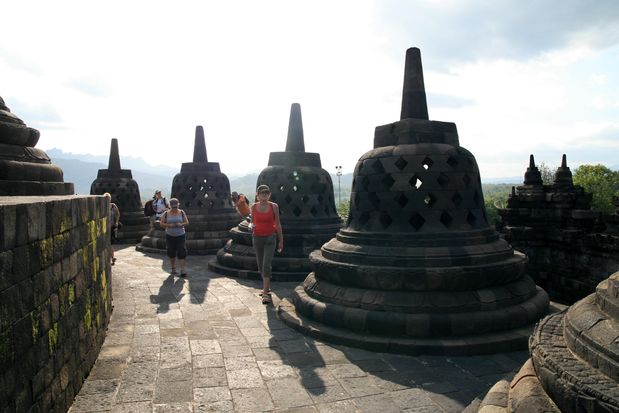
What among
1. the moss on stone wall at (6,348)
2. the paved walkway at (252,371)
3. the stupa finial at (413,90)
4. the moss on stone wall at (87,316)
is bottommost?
the paved walkway at (252,371)

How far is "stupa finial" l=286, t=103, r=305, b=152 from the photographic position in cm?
1068

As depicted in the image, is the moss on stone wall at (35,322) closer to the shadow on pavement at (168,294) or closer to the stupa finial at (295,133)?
the shadow on pavement at (168,294)

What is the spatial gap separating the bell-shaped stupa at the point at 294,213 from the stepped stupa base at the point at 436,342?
385 cm

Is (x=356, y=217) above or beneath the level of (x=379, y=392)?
above

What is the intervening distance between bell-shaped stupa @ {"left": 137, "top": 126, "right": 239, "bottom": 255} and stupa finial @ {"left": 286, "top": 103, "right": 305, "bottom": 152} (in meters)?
4.05

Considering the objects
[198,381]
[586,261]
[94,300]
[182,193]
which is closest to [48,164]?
[94,300]

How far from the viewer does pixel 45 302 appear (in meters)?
3.13

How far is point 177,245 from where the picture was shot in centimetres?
923

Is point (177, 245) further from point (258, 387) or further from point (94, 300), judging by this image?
point (258, 387)

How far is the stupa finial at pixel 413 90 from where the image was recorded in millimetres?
6453

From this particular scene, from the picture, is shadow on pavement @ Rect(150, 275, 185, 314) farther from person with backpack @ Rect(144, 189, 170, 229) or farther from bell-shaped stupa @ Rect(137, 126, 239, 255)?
person with backpack @ Rect(144, 189, 170, 229)

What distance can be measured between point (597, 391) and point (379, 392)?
6.17 ft

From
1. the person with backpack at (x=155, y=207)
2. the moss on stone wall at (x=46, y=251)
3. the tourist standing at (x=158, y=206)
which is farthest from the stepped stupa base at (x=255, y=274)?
the moss on stone wall at (x=46, y=251)

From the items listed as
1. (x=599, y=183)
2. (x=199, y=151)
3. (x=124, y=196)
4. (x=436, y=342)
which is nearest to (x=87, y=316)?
(x=436, y=342)
